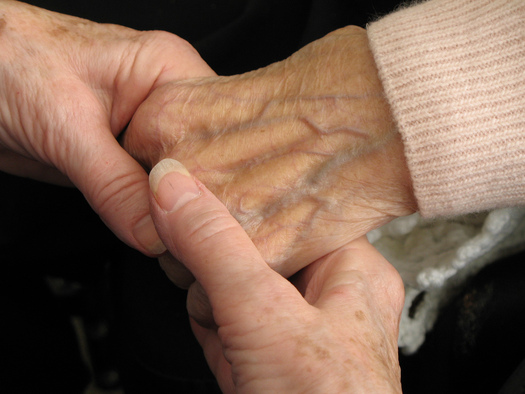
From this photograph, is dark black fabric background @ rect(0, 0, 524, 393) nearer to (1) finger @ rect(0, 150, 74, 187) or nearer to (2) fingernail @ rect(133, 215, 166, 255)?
(1) finger @ rect(0, 150, 74, 187)

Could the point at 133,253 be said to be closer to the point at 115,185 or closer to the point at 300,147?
the point at 115,185

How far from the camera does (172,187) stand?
2.08 ft

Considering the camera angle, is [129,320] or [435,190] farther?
[129,320]

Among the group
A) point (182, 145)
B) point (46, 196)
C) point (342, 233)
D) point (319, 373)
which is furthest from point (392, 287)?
point (46, 196)

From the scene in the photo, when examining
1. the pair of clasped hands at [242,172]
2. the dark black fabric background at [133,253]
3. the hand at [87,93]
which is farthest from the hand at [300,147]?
the dark black fabric background at [133,253]

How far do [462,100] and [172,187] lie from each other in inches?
17.4

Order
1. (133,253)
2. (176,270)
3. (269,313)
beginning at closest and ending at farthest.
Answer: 1. (269,313)
2. (176,270)
3. (133,253)

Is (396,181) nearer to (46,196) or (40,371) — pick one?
(46,196)

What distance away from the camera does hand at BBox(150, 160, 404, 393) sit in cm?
51

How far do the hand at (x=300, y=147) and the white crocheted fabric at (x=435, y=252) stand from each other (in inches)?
7.2

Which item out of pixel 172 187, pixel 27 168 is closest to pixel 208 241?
pixel 172 187

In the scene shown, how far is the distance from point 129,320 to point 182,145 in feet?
1.72

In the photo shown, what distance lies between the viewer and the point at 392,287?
75 cm

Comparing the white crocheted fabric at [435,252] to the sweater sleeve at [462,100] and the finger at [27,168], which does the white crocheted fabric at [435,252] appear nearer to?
the sweater sleeve at [462,100]
